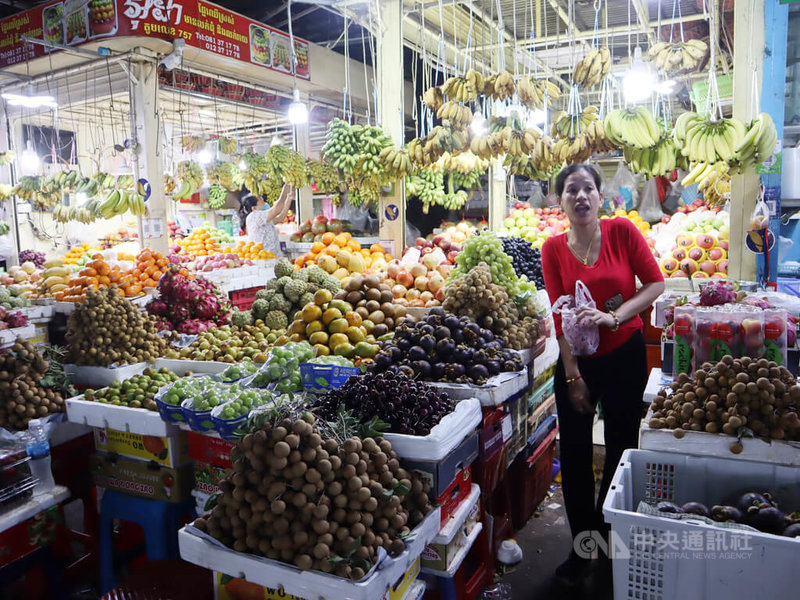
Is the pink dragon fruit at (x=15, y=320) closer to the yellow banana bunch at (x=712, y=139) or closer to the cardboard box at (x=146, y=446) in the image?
the cardboard box at (x=146, y=446)

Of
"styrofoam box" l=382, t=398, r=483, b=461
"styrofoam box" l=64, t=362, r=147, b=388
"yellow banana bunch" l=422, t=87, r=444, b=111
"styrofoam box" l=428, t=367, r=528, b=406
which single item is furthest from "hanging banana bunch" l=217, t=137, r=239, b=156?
"styrofoam box" l=382, t=398, r=483, b=461

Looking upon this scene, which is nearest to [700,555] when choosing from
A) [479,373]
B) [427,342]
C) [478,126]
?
[479,373]

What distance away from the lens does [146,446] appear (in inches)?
106

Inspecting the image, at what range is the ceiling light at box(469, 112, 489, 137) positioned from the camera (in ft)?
17.0

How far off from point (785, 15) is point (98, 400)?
16.5 feet

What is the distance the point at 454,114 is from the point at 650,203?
523 centimetres

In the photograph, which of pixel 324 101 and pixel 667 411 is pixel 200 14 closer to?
pixel 324 101

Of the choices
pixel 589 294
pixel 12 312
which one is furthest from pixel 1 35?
pixel 589 294

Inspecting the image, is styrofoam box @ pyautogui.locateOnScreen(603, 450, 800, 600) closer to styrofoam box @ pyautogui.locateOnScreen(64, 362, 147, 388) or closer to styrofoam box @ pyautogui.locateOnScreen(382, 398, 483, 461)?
styrofoam box @ pyautogui.locateOnScreen(382, 398, 483, 461)

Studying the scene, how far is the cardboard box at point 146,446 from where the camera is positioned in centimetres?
263

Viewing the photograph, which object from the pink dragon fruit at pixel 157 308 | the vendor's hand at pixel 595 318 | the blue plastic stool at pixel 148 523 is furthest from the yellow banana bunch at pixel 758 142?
the pink dragon fruit at pixel 157 308

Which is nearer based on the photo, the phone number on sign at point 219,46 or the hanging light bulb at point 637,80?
the hanging light bulb at point 637,80

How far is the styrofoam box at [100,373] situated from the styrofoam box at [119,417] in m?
0.40

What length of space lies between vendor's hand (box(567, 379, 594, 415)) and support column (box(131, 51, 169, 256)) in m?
4.83
